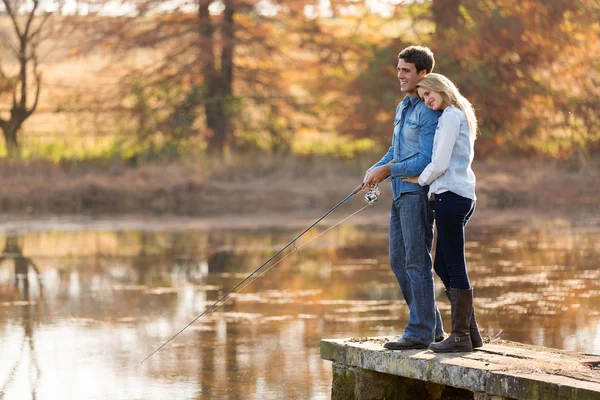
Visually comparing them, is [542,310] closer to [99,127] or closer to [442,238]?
[442,238]

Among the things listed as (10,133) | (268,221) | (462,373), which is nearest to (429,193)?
(462,373)

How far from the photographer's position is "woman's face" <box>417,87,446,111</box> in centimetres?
657

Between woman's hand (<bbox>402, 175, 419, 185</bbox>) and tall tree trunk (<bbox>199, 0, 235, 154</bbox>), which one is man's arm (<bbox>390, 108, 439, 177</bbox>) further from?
tall tree trunk (<bbox>199, 0, 235, 154</bbox>)

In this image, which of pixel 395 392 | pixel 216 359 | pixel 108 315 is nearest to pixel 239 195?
pixel 108 315

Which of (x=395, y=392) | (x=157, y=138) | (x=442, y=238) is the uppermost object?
(x=157, y=138)

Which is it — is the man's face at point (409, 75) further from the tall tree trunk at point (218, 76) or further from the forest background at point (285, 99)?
the tall tree trunk at point (218, 76)

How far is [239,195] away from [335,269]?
10616 millimetres

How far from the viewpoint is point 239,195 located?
81.6 ft

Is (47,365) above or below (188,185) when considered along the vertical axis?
below

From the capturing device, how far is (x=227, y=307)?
11625 mm

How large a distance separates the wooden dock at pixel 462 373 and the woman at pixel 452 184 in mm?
215

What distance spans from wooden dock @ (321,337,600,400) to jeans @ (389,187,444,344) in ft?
0.59

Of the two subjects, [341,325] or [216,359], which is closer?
[216,359]

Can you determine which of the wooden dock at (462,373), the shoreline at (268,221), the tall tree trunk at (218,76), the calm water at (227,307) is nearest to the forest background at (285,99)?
the tall tree trunk at (218,76)
